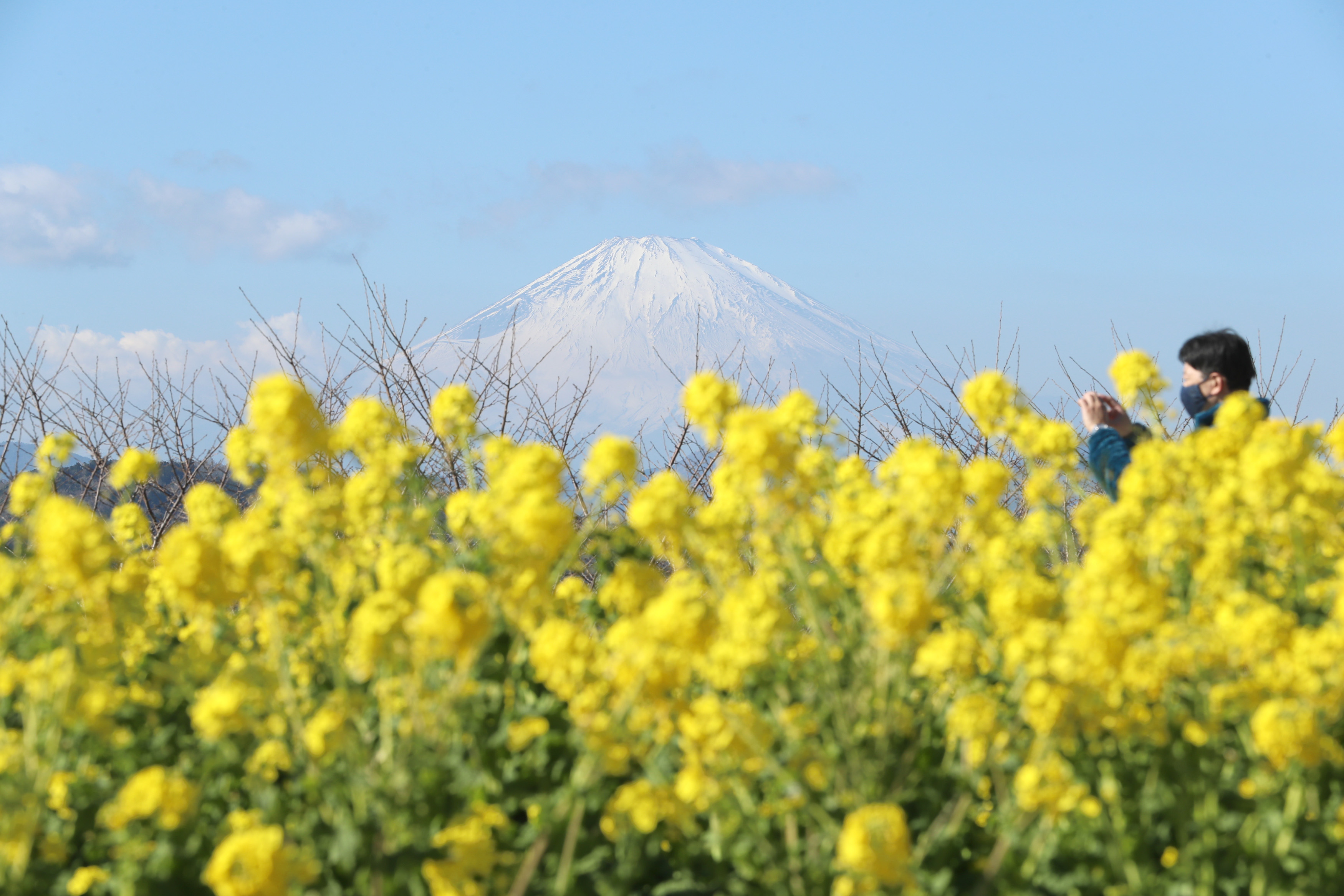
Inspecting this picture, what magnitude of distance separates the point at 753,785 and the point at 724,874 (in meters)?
0.23

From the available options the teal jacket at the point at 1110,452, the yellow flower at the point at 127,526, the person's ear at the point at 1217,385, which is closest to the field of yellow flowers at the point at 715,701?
the yellow flower at the point at 127,526

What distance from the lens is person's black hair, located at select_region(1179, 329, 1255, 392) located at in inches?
204

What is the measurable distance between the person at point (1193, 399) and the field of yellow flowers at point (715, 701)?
1812 mm

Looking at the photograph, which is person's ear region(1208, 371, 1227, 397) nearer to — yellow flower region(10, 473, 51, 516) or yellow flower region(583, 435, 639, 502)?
yellow flower region(583, 435, 639, 502)

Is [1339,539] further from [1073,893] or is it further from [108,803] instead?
[108,803]

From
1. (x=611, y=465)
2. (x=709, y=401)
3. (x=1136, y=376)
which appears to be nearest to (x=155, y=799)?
(x=611, y=465)

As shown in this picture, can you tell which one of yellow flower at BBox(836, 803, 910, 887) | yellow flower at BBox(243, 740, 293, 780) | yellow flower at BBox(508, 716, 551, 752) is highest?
→ yellow flower at BBox(508, 716, 551, 752)

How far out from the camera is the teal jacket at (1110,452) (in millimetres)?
5043

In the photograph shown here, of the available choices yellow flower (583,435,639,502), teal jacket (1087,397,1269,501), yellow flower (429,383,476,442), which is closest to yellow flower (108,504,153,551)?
yellow flower (429,383,476,442)

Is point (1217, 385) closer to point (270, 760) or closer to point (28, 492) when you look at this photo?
point (270, 760)

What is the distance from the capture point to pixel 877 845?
209 cm

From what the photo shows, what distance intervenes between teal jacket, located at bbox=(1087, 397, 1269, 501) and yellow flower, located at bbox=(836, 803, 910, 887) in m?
3.32

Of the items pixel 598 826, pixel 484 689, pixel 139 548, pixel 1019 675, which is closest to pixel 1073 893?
pixel 1019 675

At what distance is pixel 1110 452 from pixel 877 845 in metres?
3.49
